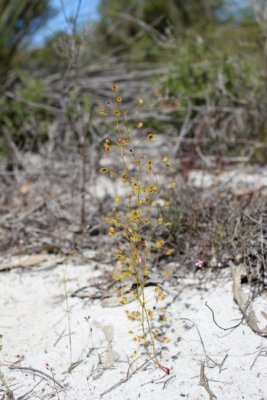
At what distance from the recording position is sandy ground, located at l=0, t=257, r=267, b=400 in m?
1.93

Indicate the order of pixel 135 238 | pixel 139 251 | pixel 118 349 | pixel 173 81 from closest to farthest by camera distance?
pixel 135 238 < pixel 118 349 < pixel 139 251 < pixel 173 81

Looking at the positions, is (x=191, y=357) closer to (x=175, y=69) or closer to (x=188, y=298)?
(x=188, y=298)

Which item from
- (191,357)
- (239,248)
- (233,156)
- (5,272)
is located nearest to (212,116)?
(233,156)

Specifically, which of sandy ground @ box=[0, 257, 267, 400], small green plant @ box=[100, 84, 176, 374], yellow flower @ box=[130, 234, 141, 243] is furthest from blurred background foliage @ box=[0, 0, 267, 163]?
yellow flower @ box=[130, 234, 141, 243]

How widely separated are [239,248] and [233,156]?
1644 mm

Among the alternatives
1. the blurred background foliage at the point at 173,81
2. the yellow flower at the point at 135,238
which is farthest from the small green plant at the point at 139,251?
the blurred background foliage at the point at 173,81

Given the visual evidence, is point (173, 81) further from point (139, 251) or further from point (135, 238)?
point (135, 238)

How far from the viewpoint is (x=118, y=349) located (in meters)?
2.15

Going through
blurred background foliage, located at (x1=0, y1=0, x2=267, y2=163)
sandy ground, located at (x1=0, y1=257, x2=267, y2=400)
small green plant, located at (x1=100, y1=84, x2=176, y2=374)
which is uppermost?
blurred background foliage, located at (x1=0, y1=0, x2=267, y2=163)


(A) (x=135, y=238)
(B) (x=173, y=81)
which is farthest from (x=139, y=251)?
(B) (x=173, y=81)

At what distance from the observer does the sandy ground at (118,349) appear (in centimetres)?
193

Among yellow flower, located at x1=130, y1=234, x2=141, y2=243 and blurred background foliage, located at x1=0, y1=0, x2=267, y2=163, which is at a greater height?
blurred background foliage, located at x1=0, y1=0, x2=267, y2=163

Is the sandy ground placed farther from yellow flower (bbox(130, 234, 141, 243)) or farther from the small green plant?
yellow flower (bbox(130, 234, 141, 243))

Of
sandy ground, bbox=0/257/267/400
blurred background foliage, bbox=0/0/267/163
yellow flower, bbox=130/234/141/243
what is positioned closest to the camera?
sandy ground, bbox=0/257/267/400
